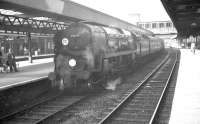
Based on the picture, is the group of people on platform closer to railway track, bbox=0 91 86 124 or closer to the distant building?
railway track, bbox=0 91 86 124

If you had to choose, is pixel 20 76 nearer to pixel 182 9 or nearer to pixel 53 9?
pixel 53 9

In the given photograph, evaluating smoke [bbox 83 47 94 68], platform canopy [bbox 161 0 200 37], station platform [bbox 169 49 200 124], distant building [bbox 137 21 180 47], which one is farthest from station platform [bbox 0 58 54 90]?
distant building [bbox 137 21 180 47]

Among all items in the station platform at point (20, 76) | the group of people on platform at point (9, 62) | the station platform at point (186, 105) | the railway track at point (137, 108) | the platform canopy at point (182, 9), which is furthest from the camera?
the group of people on platform at point (9, 62)

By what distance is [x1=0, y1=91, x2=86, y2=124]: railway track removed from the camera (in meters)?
8.48

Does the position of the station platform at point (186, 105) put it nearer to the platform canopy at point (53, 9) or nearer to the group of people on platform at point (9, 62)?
the platform canopy at point (53, 9)

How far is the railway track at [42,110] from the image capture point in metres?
8.48

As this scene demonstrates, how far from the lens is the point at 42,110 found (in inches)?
383

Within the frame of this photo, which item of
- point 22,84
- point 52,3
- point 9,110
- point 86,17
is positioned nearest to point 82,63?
point 22,84

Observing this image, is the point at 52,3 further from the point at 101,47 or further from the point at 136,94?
the point at 136,94

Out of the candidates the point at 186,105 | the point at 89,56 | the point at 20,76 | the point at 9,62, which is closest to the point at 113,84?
the point at 89,56

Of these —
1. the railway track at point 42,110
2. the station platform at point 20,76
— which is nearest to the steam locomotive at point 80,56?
the railway track at point 42,110

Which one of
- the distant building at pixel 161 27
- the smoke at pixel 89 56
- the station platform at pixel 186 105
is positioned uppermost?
the distant building at pixel 161 27

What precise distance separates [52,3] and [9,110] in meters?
9.93

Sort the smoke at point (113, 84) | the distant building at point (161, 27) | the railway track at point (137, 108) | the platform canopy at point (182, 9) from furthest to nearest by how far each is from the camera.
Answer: the distant building at point (161, 27), the smoke at point (113, 84), the platform canopy at point (182, 9), the railway track at point (137, 108)
